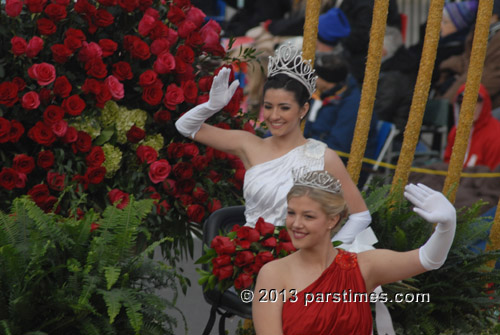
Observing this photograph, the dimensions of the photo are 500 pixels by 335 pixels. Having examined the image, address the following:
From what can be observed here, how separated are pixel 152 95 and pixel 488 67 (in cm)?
349

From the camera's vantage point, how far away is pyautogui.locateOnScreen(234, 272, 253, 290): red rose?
3.27m

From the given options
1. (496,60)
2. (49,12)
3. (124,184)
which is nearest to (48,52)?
(49,12)

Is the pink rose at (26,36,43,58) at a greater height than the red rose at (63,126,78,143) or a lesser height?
greater

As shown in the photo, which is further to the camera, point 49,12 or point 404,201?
point 404,201

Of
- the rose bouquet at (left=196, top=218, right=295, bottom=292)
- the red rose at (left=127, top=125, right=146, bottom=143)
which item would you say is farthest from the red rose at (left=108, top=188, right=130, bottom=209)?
the rose bouquet at (left=196, top=218, right=295, bottom=292)

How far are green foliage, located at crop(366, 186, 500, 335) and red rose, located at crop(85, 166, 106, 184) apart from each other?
1.45 m

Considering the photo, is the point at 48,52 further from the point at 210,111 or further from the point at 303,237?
the point at 303,237

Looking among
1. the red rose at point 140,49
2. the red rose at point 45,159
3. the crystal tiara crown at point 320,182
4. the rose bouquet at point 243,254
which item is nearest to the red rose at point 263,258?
the rose bouquet at point 243,254

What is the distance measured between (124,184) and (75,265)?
908mm

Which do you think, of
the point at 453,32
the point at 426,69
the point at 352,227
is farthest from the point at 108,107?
the point at 453,32

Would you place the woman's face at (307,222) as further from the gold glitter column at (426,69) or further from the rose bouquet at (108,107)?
the gold glitter column at (426,69)

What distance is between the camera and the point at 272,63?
12.0ft

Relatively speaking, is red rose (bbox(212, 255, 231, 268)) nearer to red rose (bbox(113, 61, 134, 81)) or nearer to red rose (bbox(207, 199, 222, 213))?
red rose (bbox(207, 199, 222, 213))

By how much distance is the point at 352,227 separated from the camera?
3.58 m
